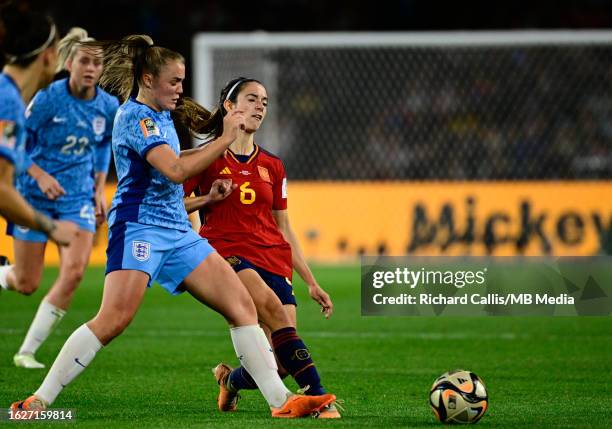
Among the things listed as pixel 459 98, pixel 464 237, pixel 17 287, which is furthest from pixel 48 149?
pixel 459 98

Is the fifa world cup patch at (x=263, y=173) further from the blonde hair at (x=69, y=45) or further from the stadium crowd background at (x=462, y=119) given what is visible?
the stadium crowd background at (x=462, y=119)

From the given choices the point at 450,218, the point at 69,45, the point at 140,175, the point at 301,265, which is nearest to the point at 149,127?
the point at 140,175

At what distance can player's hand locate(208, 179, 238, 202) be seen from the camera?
6.50 metres

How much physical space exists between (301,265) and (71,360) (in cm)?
162

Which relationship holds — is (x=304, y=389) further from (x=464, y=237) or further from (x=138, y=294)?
(x=464, y=237)

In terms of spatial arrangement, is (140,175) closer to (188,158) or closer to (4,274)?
(188,158)

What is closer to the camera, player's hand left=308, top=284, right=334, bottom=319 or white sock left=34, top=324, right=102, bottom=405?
white sock left=34, top=324, right=102, bottom=405

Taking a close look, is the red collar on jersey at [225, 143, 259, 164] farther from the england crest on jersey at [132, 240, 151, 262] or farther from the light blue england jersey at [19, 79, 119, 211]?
the light blue england jersey at [19, 79, 119, 211]

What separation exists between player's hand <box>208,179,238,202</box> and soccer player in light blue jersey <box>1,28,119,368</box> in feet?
7.05

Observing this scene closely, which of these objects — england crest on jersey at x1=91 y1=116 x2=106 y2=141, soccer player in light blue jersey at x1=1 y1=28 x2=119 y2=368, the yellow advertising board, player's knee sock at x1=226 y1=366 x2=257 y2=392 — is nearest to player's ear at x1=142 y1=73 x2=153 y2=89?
player's knee sock at x1=226 y1=366 x2=257 y2=392

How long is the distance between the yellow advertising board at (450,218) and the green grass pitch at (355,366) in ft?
14.6

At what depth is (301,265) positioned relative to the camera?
23.1 ft

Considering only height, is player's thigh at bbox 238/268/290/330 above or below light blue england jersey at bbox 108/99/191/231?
below

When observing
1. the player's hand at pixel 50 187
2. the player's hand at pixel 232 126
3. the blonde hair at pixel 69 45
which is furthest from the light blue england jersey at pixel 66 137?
Result: the player's hand at pixel 232 126
